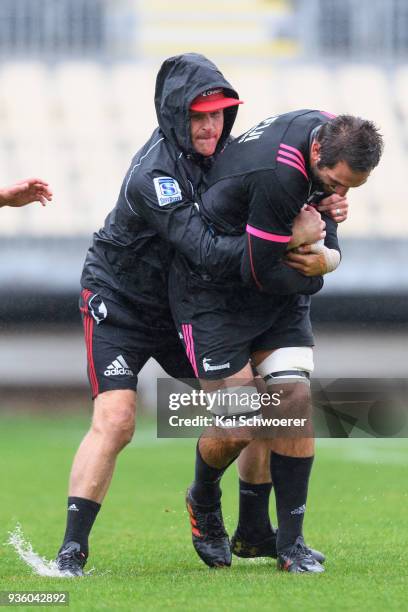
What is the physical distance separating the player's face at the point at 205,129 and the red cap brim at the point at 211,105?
30 millimetres

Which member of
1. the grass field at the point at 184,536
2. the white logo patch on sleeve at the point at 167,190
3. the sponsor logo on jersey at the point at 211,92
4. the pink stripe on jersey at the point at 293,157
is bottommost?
the grass field at the point at 184,536

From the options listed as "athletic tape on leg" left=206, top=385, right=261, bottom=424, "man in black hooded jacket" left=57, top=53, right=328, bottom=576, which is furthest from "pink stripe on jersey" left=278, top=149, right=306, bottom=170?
"athletic tape on leg" left=206, top=385, right=261, bottom=424

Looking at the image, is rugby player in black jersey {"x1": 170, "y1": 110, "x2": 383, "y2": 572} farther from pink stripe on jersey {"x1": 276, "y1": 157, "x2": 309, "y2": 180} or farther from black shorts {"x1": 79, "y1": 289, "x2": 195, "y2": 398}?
black shorts {"x1": 79, "y1": 289, "x2": 195, "y2": 398}

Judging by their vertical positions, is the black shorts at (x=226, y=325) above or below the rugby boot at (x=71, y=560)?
above

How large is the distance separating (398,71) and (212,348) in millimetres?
21329

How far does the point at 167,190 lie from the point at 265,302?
27.0 inches

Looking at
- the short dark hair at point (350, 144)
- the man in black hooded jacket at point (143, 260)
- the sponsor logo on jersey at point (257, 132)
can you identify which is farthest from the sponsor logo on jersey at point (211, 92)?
the short dark hair at point (350, 144)

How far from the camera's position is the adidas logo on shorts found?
18.9 ft

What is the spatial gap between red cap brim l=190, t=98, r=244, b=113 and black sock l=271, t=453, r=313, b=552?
1.58 m

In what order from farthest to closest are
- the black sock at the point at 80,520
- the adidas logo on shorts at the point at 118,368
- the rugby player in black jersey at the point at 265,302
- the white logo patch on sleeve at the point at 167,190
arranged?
the adidas logo on shorts at the point at 118,368 < the black sock at the point at 80,520 < the white logo patch on sleeve at the point at 167,190 < the rugby player in black jersey at the point at 265,302

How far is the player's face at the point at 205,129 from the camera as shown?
556 centimetres

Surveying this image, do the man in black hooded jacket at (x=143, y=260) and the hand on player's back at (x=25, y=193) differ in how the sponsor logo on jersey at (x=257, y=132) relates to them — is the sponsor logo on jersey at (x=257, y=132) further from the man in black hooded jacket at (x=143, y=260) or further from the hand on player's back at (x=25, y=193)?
the hand on player's back at (x=25, y=193)

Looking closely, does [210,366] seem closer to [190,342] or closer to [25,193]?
[190,342]

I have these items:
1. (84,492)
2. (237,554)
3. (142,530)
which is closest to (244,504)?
(237,554)
